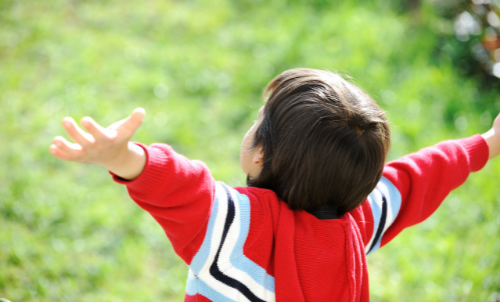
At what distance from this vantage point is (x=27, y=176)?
2.48 meters

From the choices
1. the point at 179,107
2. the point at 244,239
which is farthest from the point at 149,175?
the point at 179,107

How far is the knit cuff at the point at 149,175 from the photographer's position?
92 centimetres

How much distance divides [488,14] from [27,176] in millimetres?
3632

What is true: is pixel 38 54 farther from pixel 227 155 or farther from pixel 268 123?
pixel 268 123

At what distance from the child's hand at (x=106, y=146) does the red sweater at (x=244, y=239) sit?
0.10 feet

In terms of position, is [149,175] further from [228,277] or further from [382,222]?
[382,222]

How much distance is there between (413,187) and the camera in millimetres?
1386

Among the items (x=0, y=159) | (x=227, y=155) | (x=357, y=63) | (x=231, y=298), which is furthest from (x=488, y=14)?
(x=0, y=159)

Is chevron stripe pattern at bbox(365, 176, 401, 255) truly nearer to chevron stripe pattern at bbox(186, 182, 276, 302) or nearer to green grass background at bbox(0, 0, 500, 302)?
green grass background at bbox(0, 0, 500, 302)

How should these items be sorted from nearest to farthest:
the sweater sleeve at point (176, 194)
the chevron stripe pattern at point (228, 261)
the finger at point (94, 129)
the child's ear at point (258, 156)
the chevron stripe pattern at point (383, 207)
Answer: the finger at point (94, 129) < the sweater sleeve at point (176, 194) < the chevron stripe pattern at point (228, 261) < the child's ear at point (258, 156) < the chevron stripe pattern at point (383, 207)

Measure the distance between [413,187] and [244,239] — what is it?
64 centimetres

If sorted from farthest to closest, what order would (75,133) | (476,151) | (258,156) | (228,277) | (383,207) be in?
(476,151)
(383,207)
(258,156)
(228,277)
(75,133)

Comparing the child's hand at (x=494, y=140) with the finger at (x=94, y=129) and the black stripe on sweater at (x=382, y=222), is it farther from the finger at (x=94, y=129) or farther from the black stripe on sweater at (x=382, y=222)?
the finger at (x=94, y=129)

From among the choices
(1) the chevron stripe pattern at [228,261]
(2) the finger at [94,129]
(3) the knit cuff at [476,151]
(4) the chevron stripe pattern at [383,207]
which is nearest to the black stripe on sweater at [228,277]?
(1) the chevron stripe pattern at [228,261]
